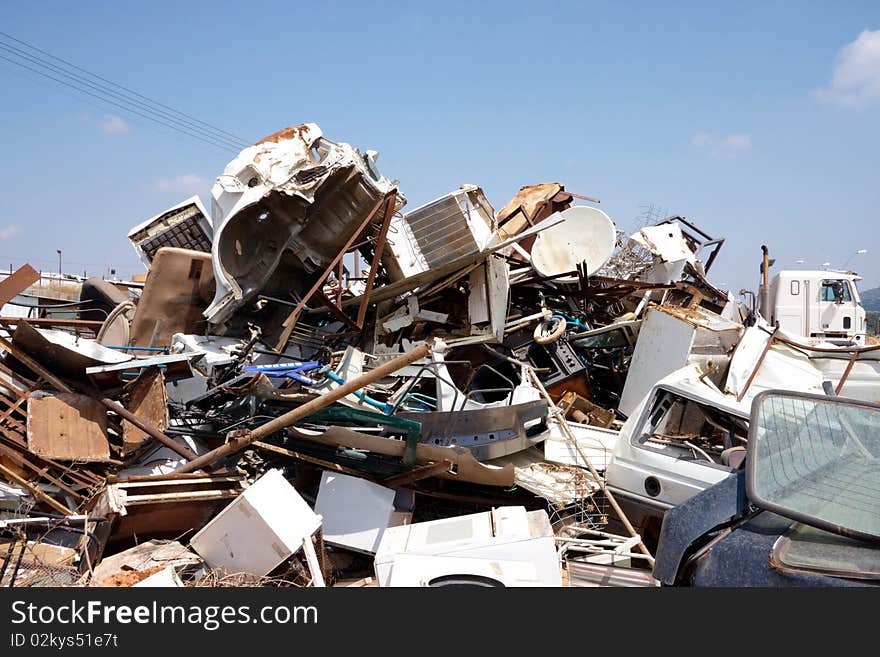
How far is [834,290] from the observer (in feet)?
39.8

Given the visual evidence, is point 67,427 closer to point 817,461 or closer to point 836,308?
point 817,461

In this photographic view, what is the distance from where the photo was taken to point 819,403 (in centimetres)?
307

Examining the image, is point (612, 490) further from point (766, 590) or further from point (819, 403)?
point (766, 590)

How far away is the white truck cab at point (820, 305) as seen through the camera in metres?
12.0

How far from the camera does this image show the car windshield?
103 inches

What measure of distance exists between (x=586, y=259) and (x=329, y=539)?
568 cm

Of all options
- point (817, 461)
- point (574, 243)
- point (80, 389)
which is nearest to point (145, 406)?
point (80, 389)

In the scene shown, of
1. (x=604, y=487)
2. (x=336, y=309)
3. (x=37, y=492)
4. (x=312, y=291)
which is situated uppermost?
(x=312, y=291)

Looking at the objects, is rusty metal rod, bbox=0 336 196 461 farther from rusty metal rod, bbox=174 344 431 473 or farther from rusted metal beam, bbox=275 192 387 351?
rusted metal beam, bbox=275 192 387 351

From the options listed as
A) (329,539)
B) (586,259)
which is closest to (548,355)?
(586,259)

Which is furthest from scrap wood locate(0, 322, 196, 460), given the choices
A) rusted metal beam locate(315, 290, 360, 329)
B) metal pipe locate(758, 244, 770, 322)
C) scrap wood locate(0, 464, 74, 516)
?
metal pipe locate(758, 244, 770, 322)

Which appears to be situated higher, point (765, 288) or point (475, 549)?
point (765, 288)

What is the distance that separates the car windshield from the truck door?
33.5 feet

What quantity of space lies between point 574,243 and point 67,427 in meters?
6.47
